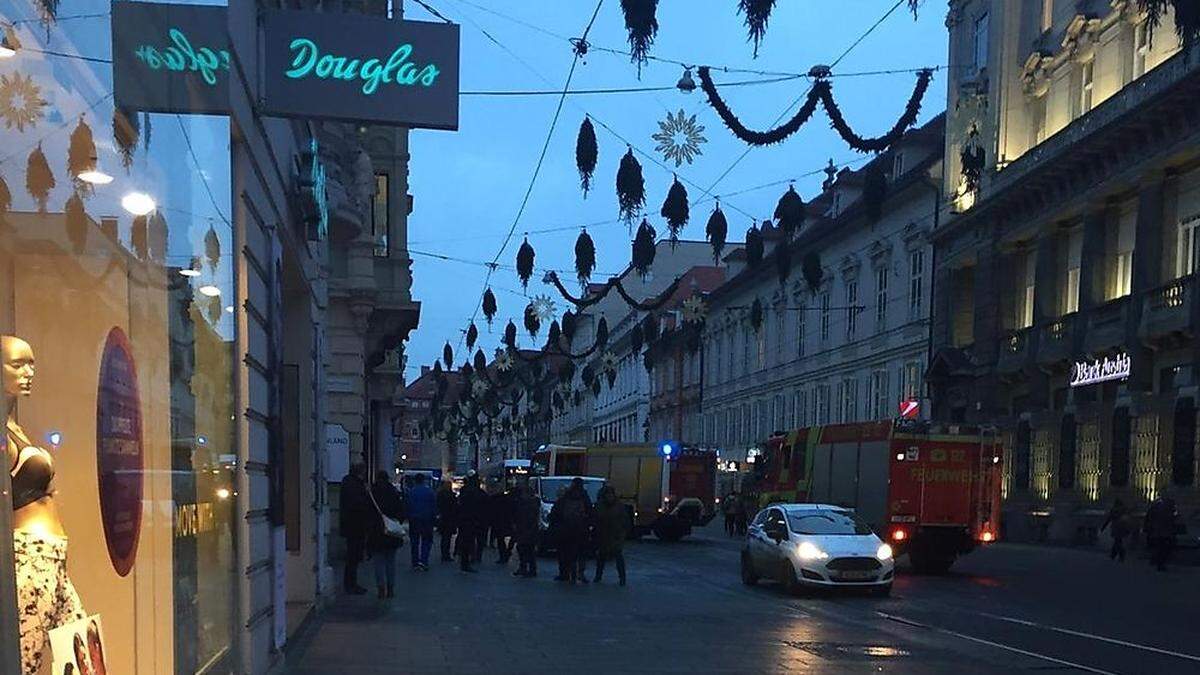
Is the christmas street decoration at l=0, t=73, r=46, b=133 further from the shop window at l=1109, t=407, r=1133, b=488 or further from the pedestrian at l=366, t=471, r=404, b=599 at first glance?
the shop window at l=1109, t=407, r=1133, b=488

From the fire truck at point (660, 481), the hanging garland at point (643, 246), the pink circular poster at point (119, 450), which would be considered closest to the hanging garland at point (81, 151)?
the pink circular poster at point (119, 450)

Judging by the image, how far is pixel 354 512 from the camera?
56.0 ft

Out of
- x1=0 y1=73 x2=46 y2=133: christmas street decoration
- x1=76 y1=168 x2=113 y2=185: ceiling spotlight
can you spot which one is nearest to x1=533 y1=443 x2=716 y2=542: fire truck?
x1=76 y1=168 x2=113 y2=185: ceiling spotlight

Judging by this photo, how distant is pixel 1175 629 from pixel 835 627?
4439mm

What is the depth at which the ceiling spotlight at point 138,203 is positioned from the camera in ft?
19.1

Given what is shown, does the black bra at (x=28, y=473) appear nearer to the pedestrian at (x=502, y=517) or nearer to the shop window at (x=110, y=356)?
the shop window at (x=110, y=356)

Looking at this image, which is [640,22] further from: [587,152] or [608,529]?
[608,529]

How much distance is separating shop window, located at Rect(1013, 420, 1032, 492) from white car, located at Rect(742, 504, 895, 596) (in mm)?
19749

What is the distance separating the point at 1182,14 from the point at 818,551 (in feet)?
36.1

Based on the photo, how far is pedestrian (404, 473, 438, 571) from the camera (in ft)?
75.3

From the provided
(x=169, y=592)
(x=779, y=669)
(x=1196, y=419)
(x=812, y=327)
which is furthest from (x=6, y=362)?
(x=812, y=327)

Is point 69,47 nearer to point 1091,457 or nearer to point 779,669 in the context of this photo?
point 779,669

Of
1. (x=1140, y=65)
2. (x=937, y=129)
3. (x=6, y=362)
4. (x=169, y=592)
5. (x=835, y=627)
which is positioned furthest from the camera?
(x=937, y=129)

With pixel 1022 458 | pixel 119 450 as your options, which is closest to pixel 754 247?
pixel 1022 458
